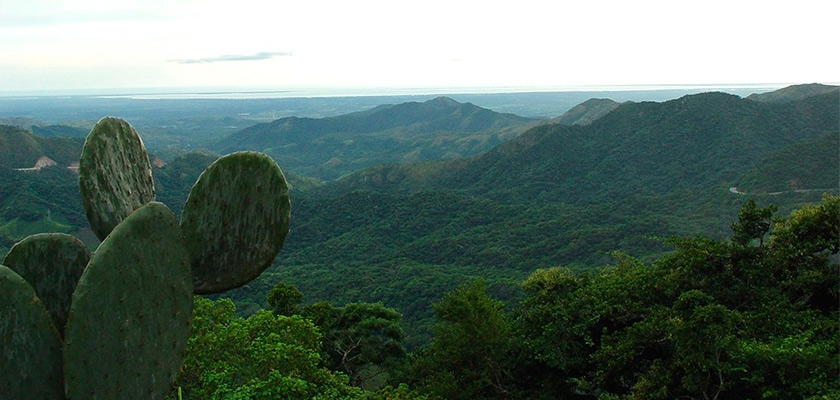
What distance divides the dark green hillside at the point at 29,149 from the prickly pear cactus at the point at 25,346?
103 meters

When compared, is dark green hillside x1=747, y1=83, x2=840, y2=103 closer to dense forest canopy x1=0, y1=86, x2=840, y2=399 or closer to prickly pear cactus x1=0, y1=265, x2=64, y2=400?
dense forest canopy x1=0, y1=86, x2=840, y2=399

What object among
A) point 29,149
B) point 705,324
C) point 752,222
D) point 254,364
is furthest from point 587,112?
point 254,364

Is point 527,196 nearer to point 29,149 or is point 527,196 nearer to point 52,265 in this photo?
point 29,149

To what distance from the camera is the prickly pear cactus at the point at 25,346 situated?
2.90 meters

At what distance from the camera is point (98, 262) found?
3.08m

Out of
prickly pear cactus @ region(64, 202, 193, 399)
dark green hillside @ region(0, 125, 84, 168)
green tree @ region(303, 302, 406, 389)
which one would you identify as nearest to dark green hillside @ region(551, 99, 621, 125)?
dark green hillside @ region(0, 125, 84, 168)

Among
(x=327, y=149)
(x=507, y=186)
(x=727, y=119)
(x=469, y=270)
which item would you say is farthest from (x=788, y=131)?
(x=327, y=149)

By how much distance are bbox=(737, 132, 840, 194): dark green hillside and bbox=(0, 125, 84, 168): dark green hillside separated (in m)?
97.3

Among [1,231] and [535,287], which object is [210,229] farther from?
[1,231]

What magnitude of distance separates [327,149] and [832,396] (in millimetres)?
185631

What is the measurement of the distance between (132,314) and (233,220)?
0.91 m

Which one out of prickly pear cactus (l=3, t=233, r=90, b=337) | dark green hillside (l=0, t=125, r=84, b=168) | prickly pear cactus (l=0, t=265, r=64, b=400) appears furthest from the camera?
dark green hillside (l=0, t=125, r=84, b=168)

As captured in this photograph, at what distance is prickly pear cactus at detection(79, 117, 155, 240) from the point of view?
3.74m

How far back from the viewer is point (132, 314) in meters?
3.29
